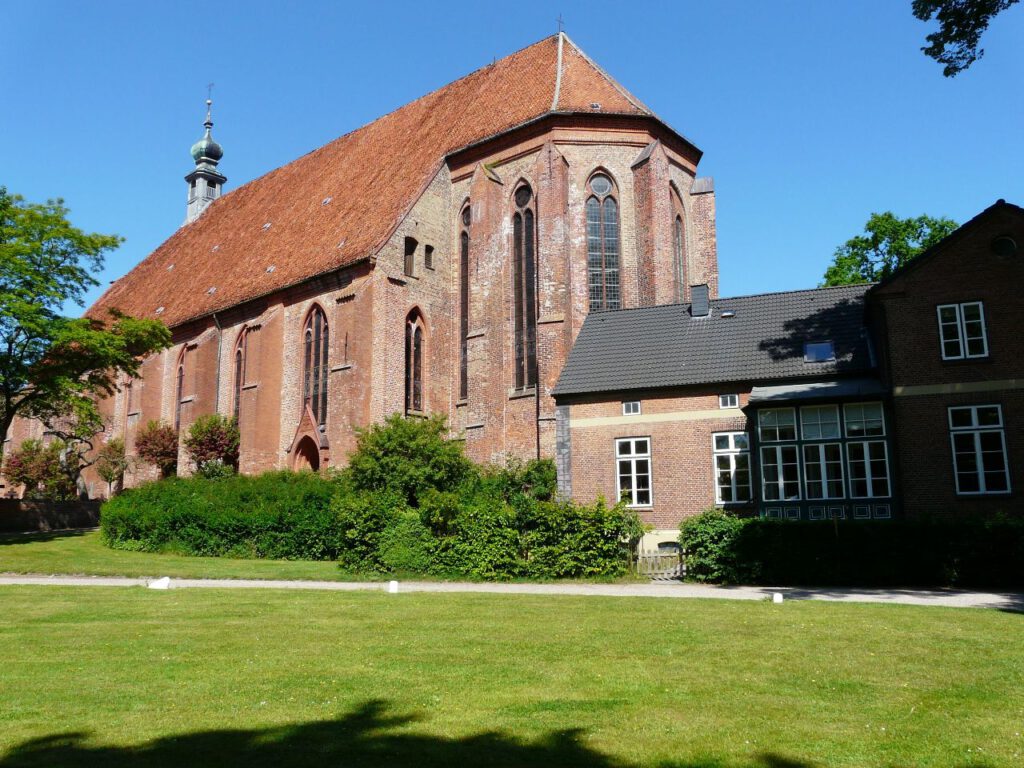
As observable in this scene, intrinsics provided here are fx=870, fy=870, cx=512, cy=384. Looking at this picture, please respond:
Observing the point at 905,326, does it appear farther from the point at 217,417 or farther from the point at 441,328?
the point at 217,417

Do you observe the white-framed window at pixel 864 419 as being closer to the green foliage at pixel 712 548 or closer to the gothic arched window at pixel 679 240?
the green foliage at pixel 712 548

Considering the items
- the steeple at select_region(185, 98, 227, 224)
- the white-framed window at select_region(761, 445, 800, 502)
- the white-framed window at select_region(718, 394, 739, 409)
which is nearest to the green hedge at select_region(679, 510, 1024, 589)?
the white-framed window at select_region(761, 445, 800, 502)

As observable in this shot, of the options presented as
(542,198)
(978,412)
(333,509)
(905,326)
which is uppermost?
(542,198)

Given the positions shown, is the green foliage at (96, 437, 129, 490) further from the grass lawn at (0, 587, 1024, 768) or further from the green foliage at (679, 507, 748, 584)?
the green foliage at (679, 507, 748, 584)

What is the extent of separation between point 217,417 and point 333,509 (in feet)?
54.5

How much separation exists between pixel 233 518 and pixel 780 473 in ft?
48.1

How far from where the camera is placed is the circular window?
29812 millimetres

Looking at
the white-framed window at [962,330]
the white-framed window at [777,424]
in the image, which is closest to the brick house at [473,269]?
the white-framed window at [777,424]

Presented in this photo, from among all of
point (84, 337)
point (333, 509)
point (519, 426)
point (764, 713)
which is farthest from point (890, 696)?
point (84, 337)

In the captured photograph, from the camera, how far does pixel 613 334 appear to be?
24.8 m

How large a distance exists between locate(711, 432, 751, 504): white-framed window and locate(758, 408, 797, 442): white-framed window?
32.9 inches

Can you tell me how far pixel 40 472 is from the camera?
4069 cm

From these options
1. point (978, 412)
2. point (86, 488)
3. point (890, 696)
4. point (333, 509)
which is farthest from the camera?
point (86, 488)

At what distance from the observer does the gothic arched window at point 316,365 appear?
31969 mm
